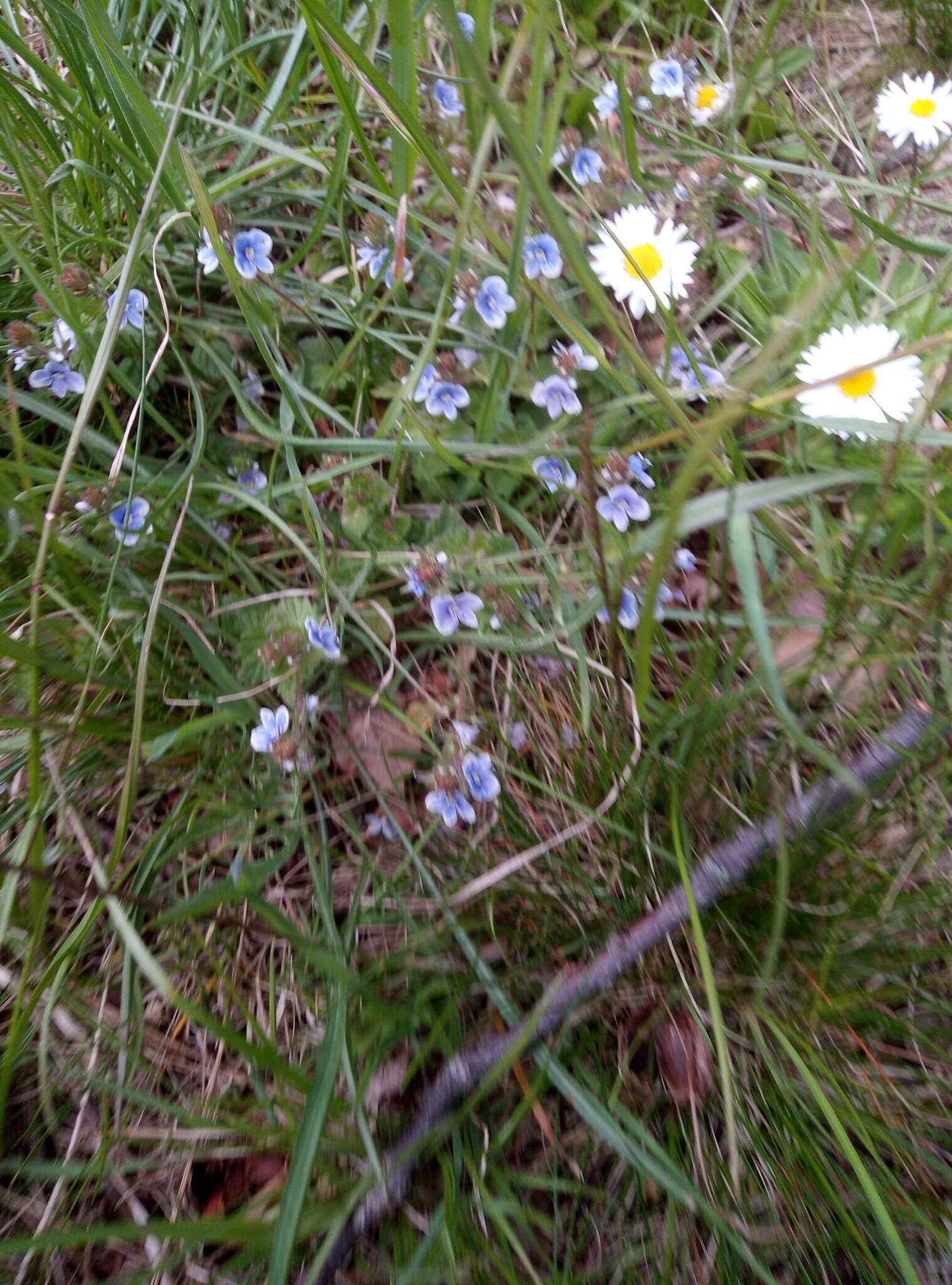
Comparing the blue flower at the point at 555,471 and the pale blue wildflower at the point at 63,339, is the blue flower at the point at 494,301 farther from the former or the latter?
the pale blue wildflower at the point at 63,339

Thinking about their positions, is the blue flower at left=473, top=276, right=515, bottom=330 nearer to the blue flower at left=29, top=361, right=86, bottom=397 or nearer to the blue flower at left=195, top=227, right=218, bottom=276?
the blue flower at left=195, top=227, right=218, bottom=276

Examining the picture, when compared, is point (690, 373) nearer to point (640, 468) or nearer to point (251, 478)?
point (640, 468)

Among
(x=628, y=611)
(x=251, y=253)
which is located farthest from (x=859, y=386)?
(x=251, y=253)

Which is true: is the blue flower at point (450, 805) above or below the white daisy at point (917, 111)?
below

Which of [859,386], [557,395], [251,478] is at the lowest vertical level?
[251,478]

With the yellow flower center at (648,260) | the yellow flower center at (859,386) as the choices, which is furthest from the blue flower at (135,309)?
the yellow flower center at (859,386)

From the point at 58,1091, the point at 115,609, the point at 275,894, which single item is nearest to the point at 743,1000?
the point at 275,894
